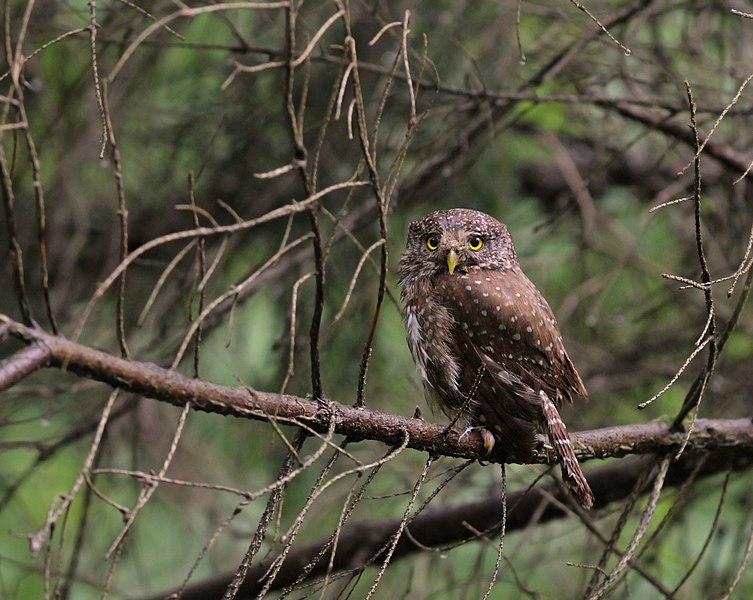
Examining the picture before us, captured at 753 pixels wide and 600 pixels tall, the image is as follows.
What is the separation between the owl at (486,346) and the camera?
306cm

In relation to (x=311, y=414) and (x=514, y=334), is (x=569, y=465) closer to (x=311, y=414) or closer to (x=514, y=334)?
(x=514, y=334)

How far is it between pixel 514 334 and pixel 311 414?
121cm

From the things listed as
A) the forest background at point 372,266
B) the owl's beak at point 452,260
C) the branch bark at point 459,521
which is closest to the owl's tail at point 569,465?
the forest background at point 372,266

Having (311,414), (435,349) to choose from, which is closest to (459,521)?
(435,349)

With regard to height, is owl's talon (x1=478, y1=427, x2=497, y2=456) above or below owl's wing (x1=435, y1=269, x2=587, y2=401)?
below

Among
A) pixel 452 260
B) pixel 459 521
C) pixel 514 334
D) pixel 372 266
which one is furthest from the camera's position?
pixel 372 266

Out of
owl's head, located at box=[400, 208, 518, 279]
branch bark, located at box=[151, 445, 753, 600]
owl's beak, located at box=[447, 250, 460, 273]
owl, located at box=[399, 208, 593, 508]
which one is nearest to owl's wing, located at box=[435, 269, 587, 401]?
owl, located at box=[399, 208, 593, 508]

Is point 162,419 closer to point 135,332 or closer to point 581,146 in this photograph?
point 135,332

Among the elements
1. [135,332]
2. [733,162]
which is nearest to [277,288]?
[135,332]

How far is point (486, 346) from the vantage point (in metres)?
3.35

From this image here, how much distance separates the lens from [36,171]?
1.60 meters

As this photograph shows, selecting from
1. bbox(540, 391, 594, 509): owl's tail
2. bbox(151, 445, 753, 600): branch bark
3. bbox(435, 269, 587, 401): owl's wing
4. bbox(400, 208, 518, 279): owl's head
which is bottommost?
bbox(151, 445, 753, 600): branch bark

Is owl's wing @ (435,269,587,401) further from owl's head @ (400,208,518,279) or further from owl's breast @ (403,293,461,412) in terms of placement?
owl's head @ (400,208,518,279)

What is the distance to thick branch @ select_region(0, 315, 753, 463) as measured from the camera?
6.14 feet
